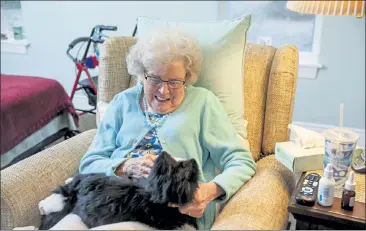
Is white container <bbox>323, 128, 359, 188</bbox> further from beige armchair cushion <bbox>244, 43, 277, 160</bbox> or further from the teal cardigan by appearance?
beige armchair cushion <bbox>244, 43, 277, 160</bbox>

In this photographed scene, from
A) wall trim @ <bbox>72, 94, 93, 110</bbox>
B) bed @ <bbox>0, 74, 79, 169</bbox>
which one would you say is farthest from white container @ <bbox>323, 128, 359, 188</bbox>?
wall trim @ <bbox>72, 94, 93, 110</bbox>

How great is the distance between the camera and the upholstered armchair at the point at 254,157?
3.58 ft

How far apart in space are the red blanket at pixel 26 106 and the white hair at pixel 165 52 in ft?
3.90

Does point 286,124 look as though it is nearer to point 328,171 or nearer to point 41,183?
point 328,171

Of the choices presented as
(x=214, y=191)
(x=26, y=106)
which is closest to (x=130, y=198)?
(x=214, y=191)

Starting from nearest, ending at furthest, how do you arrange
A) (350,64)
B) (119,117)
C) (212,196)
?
1. (212,196)
2. (119,117)
3. (350,64)

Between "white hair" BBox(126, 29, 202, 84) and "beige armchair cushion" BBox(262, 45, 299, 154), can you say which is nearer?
"white hair" BBox(126, 29, 202, 84)

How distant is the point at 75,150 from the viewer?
58.1 inches

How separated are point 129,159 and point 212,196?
29 centimetres

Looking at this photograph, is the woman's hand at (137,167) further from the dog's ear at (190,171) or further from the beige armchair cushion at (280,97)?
the beige armchair cushion at (280,97)

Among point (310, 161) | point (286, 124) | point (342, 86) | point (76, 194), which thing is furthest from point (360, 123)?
point (76, 194)

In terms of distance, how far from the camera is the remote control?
38.8 inches

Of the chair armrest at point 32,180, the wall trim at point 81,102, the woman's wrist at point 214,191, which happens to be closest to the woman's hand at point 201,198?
the woman's wrist at point 214,191

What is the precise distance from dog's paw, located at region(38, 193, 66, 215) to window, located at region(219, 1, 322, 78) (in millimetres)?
2014
